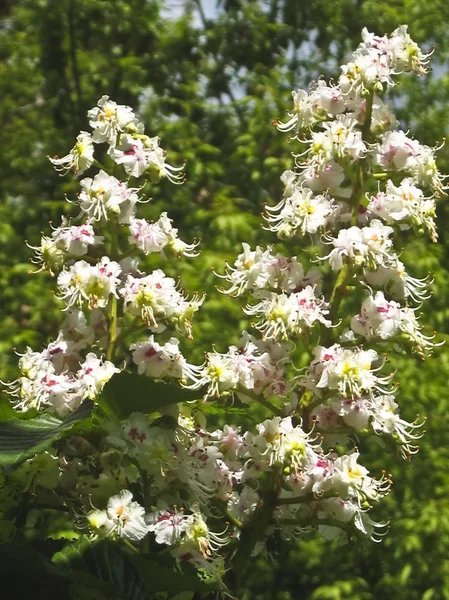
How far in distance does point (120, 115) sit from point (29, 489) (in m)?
0.50

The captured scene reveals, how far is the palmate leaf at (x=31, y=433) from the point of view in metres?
1.00

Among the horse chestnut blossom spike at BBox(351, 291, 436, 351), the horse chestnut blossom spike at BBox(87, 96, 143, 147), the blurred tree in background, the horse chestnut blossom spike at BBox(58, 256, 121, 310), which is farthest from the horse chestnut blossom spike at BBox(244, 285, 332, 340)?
the blurred tree in background

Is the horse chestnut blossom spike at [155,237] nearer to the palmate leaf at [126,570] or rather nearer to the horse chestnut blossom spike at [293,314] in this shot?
the horse chestnut blossom spike at [293,314]

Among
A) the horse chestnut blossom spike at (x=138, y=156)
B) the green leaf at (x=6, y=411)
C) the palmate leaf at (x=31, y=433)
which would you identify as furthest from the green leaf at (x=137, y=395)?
the horse chestnut blossom spike at (x=138, y=156)

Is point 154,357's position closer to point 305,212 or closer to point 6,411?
point 6,411

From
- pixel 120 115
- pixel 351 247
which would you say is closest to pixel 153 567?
pixel 351 247

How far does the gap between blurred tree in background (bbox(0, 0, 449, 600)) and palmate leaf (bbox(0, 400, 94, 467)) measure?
2099 millimetres

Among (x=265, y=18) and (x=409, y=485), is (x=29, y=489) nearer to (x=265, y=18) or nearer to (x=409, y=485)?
(x=409, y=485)

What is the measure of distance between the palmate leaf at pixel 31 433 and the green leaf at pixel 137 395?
0.08ft

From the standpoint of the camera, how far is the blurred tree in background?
343 cm

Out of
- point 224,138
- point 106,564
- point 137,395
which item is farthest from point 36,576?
point 224,138

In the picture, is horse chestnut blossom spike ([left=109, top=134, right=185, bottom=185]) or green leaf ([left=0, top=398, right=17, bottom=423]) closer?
green leaf ([left=0, top=398, right=17, bottom=423])

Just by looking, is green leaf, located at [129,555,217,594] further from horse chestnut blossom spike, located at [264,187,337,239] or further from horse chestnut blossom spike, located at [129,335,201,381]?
horse chestnut blossom spike, located at [264,187,337,239]

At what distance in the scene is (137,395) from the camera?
1.08 metres
